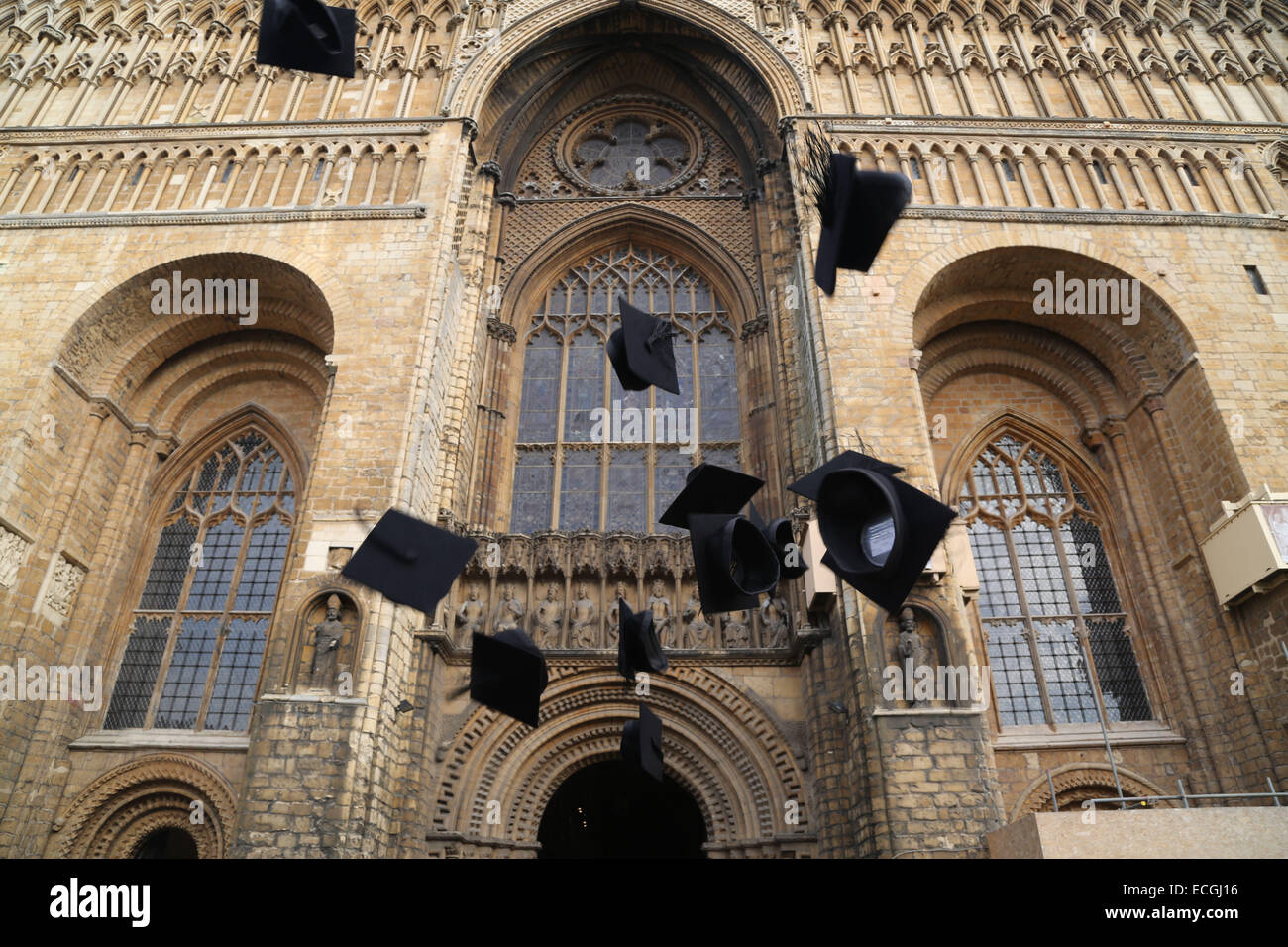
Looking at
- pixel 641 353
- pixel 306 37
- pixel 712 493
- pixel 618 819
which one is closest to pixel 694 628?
pixel 712 493

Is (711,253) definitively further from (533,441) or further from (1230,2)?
(1230,2)

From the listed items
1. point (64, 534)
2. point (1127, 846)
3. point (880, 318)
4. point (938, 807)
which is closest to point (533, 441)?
point (880, 318)

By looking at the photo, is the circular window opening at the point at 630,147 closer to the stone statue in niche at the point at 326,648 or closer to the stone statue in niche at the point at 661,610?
the stone statue in niche at the point at 661,610

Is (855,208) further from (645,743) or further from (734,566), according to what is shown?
(645,743)

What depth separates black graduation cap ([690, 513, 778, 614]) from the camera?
876 centimetres

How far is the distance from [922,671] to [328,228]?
1141 centimetres

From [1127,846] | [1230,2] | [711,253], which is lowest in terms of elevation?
[1127,846]

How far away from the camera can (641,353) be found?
10.8m

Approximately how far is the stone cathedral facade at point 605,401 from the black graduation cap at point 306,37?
2970 millimetres

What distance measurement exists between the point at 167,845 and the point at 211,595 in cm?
384

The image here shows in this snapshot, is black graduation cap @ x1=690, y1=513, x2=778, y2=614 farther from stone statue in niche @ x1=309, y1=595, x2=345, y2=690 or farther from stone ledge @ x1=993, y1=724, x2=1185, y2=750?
stone ledge @ x1=993, y1=724, x2=1185, y2=750

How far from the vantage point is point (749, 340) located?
591 inches

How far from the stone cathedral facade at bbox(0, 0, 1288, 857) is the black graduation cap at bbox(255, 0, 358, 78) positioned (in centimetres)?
297

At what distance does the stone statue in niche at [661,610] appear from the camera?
1223 centimetres
